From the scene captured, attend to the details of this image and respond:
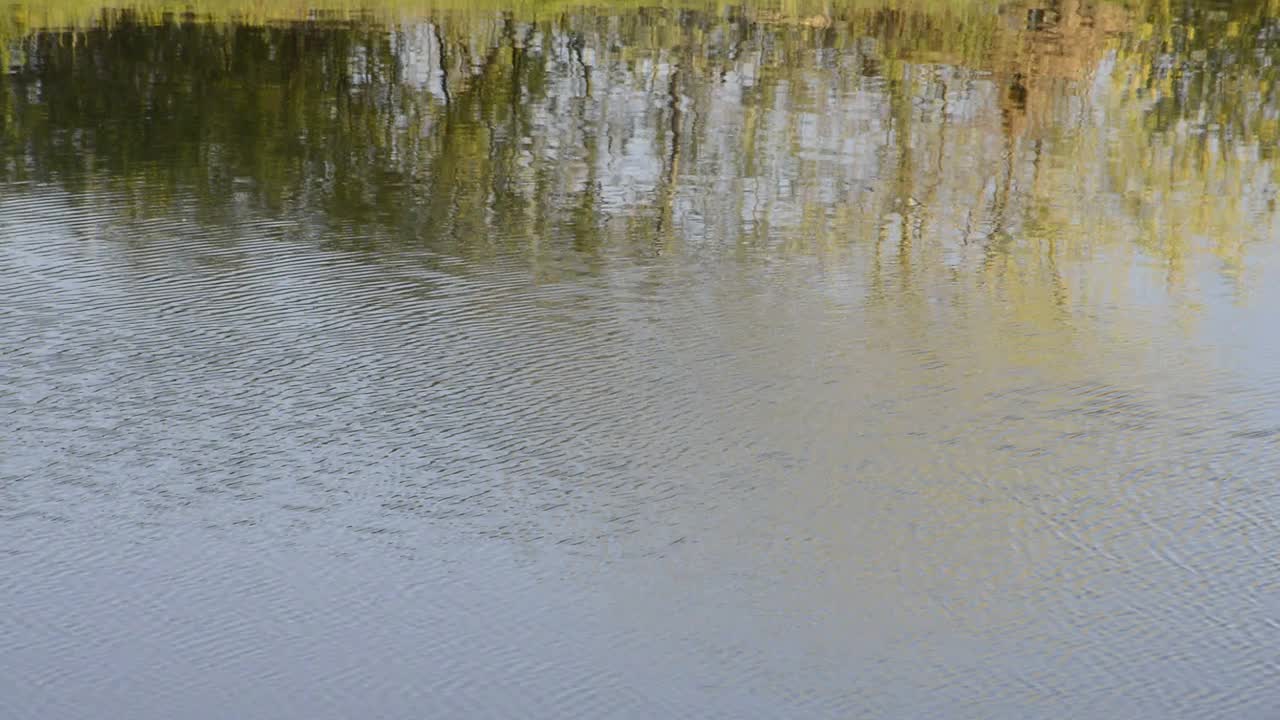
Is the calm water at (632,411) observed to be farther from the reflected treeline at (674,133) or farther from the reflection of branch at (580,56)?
the reflection of branch at (580,56)

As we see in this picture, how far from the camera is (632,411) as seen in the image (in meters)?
5.11

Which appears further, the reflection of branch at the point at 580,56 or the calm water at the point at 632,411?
the reflection of branch at the point at 580,56

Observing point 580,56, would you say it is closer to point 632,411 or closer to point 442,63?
point 442,63

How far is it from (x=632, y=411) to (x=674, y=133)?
462 cm

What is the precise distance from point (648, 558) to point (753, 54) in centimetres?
907

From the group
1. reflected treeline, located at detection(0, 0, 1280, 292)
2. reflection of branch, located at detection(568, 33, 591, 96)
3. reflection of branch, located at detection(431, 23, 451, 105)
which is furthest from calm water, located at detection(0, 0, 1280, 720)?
reflection of branch, located at detection(568, 33, 591, 96)

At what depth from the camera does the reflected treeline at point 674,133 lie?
24.5ft

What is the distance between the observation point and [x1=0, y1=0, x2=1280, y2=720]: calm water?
3637 millimetres

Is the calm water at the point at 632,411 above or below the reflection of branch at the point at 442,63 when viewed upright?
below

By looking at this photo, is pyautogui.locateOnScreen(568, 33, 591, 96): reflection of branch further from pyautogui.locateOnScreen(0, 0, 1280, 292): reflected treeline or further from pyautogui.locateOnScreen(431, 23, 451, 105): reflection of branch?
pyautogui.locateOnScreen(431, 23, 451, 105): reflection of branch

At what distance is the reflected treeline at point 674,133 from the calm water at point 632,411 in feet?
0.15

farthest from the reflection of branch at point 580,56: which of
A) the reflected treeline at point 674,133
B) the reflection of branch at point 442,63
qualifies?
the reflection of branch at point 442,63

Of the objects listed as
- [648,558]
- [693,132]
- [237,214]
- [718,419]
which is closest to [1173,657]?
[648,558]

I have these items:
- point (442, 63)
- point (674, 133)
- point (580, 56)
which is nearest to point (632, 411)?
point (674, 133)
